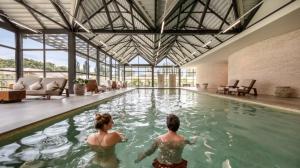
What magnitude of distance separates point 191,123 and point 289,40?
8.18m

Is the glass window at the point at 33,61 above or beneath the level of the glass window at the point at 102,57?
beneath

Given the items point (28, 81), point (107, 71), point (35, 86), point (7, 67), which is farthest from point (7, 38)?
point (107, 71)

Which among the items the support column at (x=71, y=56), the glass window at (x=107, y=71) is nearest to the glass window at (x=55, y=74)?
the support column at (x=71, y=56)

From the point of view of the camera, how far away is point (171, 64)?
34.1 meters

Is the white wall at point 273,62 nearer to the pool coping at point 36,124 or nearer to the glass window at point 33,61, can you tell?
the pool coping at point 36,124

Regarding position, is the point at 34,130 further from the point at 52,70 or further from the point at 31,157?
the point at 52,70

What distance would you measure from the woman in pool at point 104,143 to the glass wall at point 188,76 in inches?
1271

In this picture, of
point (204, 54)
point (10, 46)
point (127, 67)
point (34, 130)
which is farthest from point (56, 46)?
point (127, 67)

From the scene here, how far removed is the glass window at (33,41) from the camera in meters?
12.2

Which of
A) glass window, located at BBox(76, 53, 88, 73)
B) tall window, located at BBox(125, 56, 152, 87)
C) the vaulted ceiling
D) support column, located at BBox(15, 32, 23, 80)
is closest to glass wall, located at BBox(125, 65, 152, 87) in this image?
tall window, located at BBox(125, 56, 152, 87)

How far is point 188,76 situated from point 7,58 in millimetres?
Result: 27167

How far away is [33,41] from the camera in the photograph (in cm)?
1250

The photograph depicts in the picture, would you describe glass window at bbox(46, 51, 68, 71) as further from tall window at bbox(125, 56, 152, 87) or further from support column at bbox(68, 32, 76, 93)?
tall window at bbox(125, 56, 152, 87)

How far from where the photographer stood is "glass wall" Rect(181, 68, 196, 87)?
113ft
